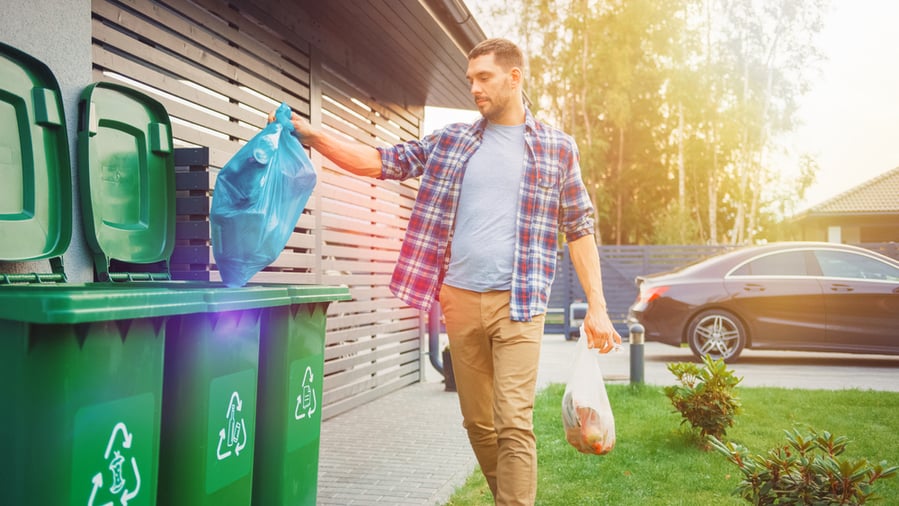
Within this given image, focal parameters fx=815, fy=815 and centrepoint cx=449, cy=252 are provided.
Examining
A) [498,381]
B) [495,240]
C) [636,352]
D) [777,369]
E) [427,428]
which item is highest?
[495,240]

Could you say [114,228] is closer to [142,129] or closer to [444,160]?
[142,129]

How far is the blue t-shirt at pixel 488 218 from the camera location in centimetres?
364

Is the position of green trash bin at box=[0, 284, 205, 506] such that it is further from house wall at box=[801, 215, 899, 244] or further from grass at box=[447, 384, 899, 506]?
house wall at box=[801, 215, 899, 244]

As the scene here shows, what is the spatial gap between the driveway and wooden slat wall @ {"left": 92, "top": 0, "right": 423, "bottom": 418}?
2362 mm

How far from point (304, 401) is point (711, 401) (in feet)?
11.1

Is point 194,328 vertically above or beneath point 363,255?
beneath

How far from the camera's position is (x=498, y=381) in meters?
3.58

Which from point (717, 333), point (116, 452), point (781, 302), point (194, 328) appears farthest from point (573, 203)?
point (781, 302)

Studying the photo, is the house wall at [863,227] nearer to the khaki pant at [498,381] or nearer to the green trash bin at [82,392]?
the khaki pant at [498,381]

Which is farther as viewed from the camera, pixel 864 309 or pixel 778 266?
pixel 778 266

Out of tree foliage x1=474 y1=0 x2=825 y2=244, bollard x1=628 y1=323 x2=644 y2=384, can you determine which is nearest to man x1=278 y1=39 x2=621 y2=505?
bollard x1=628 y1=323 x2=644 y2=384

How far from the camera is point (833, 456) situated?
3.47 m

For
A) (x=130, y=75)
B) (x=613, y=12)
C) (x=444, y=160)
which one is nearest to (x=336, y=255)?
(x=130, y=75)

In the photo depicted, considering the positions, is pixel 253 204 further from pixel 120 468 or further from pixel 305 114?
pixel 305 114
